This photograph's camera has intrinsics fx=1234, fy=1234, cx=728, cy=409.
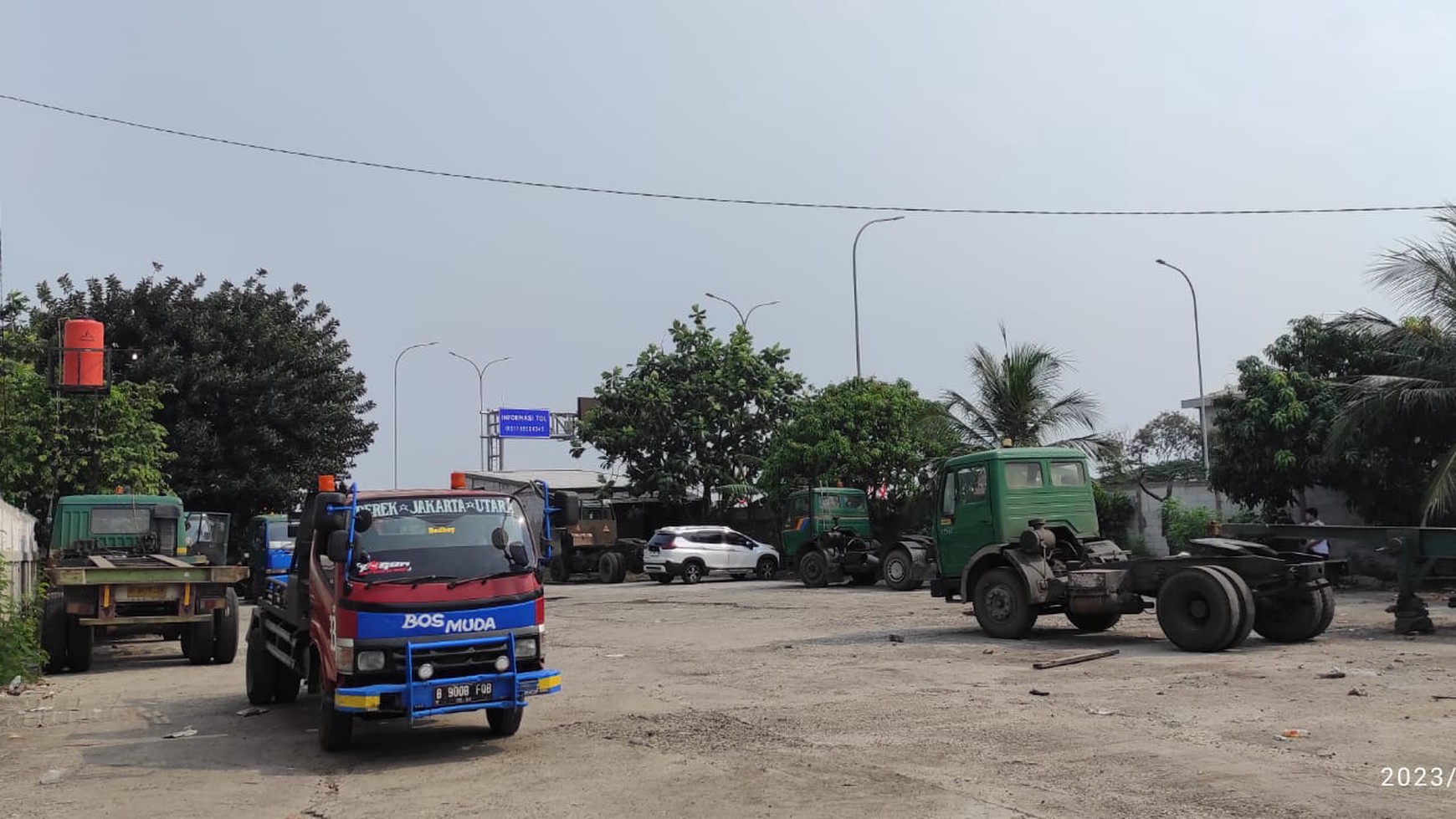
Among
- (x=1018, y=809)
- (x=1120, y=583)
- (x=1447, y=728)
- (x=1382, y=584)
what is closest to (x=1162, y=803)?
(x=1018, y=809)

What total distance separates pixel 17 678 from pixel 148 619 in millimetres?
1741

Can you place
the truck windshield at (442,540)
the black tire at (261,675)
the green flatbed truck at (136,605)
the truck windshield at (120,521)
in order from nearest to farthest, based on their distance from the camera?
1. the truck windshield at (442,540)
2. the black tire at (261,675)
3. the green flatbed truck at (136,605)
4. the truck windshield at (120,521)

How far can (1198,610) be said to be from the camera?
552 inches

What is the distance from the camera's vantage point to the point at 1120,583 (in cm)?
1521

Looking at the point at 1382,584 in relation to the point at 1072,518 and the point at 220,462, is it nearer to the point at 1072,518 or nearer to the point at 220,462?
the point at 1072,518

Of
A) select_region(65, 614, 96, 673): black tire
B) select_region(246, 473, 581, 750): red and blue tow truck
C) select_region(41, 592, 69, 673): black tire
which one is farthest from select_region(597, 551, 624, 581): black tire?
select_region(246, 473, 581, 750): red and blue tow truck

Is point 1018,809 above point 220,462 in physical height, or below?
below

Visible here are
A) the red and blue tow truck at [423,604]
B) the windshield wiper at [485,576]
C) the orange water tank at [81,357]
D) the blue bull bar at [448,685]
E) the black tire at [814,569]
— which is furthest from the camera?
the black tire at [814,569]

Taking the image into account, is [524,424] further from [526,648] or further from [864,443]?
[526,648]

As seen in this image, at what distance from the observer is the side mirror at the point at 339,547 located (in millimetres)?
8789

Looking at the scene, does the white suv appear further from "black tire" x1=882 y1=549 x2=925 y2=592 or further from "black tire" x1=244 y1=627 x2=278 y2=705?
"black tire" x1=244 y1=627 x2=278 y2=705

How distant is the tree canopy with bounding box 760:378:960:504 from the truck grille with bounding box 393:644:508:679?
81.6 ft

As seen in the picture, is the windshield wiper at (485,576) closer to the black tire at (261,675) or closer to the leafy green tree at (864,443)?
the black tire at (261,675)
